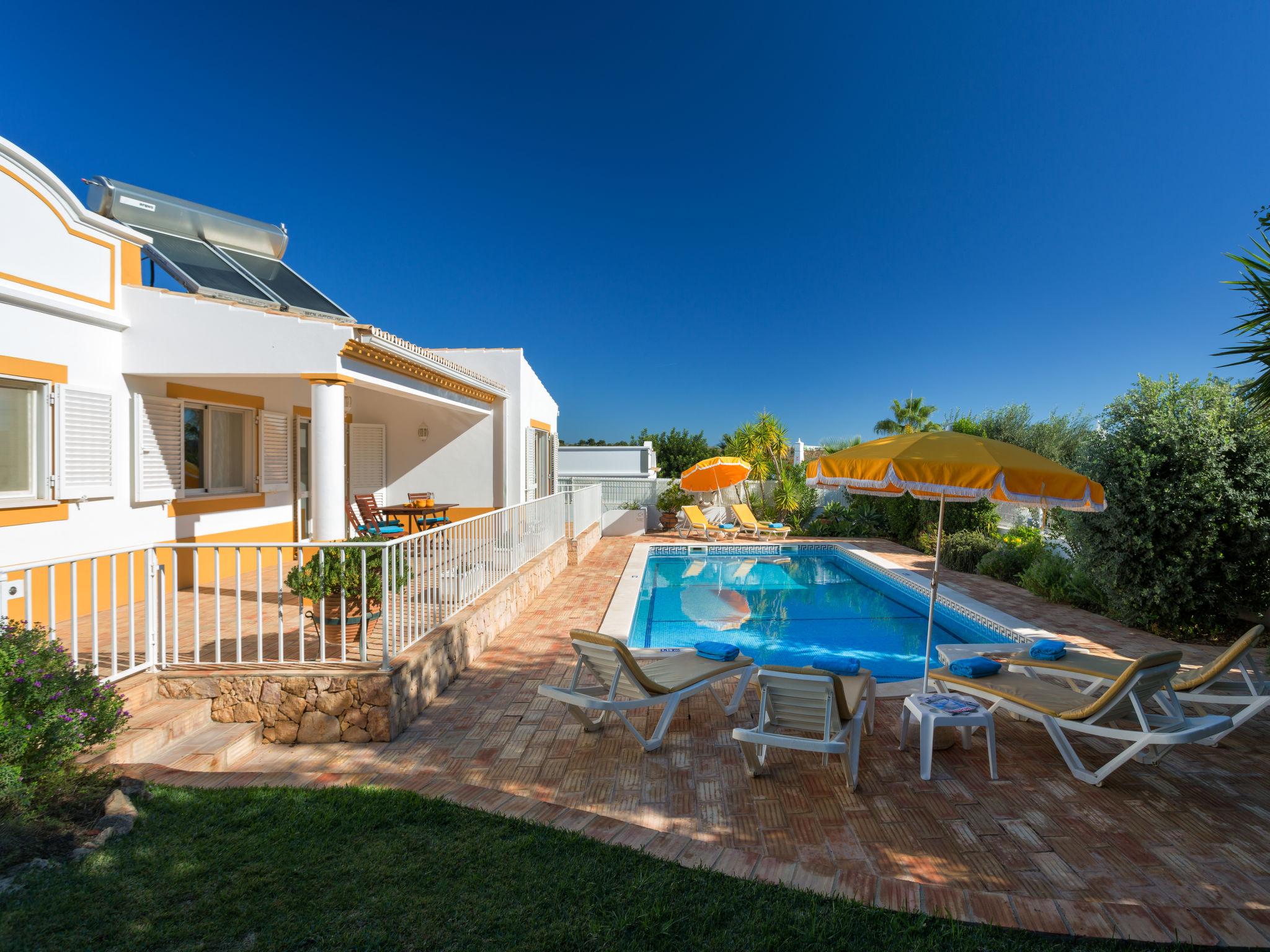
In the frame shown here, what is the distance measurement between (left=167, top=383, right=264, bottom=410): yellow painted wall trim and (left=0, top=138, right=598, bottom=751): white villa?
0.02 metres

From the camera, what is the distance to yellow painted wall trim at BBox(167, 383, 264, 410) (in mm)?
8820

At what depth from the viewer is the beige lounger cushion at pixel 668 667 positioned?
16.0ft

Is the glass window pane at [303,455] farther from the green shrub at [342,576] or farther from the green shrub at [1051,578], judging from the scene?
the green shrub at [1051,578]

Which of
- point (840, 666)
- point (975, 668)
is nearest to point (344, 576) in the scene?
point (840, 666)

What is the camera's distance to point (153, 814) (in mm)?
3496

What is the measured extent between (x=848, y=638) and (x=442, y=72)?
20.5 metres

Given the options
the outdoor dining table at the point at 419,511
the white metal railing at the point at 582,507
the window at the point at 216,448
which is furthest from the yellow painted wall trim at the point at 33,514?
the white metal railing at the point at 582,507

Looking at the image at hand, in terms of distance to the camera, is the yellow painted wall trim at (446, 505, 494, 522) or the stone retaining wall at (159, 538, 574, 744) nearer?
the stone retaining wall at (159, 538, 574, 744)

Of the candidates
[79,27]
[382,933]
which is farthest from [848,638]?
[79,27]

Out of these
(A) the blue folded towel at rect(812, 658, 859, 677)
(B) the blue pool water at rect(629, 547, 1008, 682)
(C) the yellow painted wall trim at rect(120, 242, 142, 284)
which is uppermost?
(C) the yellow painted wall trim at rect(120, 242, 142, 284)

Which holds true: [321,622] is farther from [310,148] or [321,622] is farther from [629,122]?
[629,122]

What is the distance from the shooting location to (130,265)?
8117 mm

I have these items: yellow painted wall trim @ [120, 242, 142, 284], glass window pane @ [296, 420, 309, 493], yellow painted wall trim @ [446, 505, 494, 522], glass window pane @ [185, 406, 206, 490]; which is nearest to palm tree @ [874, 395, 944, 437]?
yellow painted wall trim @ [446, 505, 494, 522]

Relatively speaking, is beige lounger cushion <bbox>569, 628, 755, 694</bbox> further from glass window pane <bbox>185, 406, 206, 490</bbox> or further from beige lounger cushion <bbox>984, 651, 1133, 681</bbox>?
glass window pane <bbox>185, 406, 206, 490</bbox>
